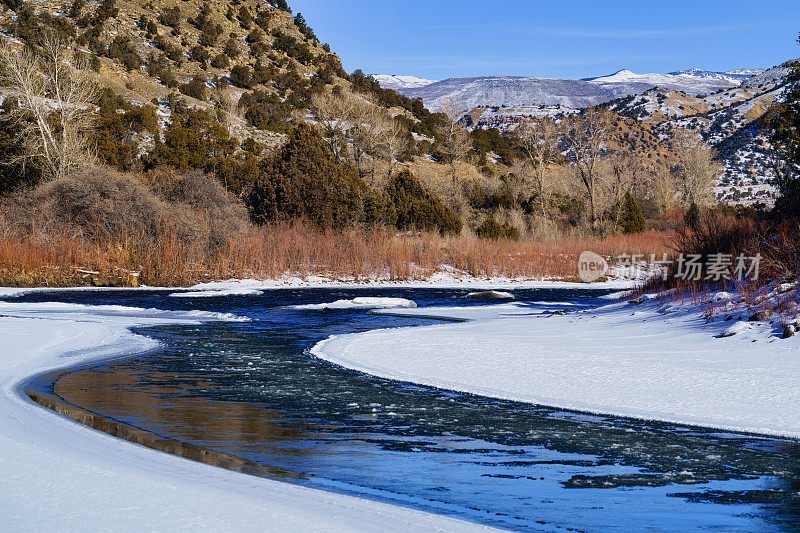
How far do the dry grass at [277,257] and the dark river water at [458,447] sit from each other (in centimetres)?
1806

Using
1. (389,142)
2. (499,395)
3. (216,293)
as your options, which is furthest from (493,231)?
(499,395)

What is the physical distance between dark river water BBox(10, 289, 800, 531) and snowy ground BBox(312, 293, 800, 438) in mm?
513

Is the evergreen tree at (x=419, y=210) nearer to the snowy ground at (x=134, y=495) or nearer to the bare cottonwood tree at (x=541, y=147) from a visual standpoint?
the bare cottonwood tree at (x=541, y=147)

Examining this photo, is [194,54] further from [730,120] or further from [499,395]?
[730,120]

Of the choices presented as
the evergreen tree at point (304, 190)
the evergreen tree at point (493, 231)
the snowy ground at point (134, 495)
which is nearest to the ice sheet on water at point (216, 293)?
the evergreen tree at point (304, 190)

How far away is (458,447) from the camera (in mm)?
6336

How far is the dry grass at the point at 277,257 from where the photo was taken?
89.2 ft

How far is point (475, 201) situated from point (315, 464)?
158 ft

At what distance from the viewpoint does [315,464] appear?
569 centimetres

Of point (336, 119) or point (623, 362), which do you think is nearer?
point (623, 362)

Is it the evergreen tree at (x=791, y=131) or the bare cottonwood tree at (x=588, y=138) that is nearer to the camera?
Result: the evergreen tree at (x=791, y=131)

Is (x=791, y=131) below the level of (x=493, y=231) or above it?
above

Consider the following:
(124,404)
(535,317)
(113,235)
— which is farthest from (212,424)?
(113,235)

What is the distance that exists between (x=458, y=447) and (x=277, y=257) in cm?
2466
